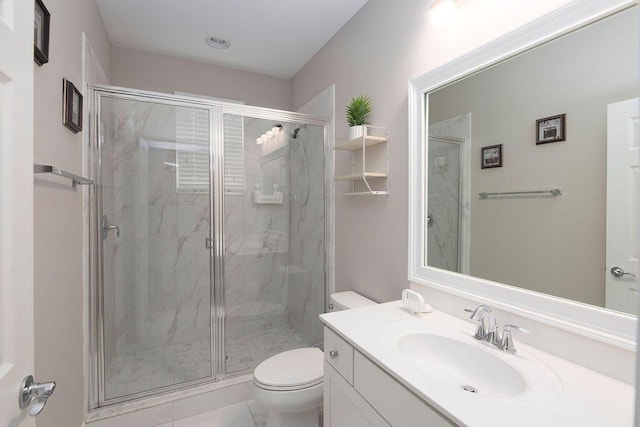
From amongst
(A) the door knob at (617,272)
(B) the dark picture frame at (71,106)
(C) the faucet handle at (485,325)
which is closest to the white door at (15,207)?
(B) the dark picture frame at (71,106)

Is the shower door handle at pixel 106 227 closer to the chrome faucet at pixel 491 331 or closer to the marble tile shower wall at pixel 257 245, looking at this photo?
the marble tile shower wall at pixel 257 245

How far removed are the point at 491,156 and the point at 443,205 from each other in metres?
0.31

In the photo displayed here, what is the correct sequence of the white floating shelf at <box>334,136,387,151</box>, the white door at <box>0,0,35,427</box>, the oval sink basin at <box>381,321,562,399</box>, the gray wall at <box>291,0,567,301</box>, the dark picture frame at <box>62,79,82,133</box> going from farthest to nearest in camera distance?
the white floating shelf at <box>334,136,387,151</box> → the dark picture frame at <box>62,79,82,133</box> → the gray wall at <box>291,0,567,301</box> → the oval sink basin at <box>381,321,562,399</box> → the white door at <box>0,0,35,427</box>

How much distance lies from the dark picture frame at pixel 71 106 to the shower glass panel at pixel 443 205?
1716 mm

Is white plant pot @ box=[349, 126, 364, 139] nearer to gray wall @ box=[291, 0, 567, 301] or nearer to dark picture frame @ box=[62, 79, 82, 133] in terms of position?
gray wall @ box=[291, 0, 567, 301]

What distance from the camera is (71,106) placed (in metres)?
1.39

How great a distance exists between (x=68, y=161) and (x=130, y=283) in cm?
94

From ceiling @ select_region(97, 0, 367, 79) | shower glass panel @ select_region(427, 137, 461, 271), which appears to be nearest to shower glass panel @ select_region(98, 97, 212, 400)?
ceiling @ select_region(97, 0, 367, 79)

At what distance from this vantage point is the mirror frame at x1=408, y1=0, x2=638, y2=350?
845mm

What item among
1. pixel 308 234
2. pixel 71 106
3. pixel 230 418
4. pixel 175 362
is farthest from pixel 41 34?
pixel 230 418

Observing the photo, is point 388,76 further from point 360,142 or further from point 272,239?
point 272,239

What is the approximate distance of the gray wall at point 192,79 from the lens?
250cm

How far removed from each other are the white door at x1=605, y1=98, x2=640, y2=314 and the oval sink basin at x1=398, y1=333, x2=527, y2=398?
0.36m

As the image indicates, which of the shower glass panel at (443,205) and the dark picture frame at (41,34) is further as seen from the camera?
the shower glass panel at (443,205)
